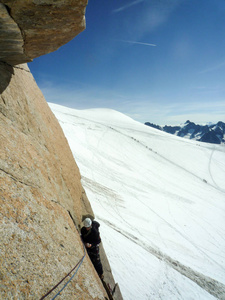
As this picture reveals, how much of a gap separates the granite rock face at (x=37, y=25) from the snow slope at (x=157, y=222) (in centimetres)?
981

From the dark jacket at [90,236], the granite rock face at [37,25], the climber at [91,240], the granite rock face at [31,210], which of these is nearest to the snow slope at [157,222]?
the climber at [91,240]

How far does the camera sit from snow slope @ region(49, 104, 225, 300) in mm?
9516

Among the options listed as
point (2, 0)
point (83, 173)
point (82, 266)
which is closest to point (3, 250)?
point (82, 266)

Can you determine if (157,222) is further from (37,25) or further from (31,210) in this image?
(37,25)

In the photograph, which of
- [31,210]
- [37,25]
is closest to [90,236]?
[31,210]

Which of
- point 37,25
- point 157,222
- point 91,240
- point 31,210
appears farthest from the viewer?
point 157,222

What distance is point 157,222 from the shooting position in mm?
16531

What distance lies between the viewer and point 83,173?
66.9ft

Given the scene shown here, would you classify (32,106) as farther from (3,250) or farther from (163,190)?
(163,190)

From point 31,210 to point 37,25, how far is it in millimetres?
3388

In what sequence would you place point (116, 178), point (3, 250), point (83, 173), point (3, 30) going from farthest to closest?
point (116, 178), point (83, 173), point (3, 30), point (3, 250)

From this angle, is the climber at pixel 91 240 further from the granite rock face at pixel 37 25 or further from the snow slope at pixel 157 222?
the granite rock face at pixel 37 25

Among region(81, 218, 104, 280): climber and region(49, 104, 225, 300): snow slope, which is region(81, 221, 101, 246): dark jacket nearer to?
region(81, 218, 104, 280): climber

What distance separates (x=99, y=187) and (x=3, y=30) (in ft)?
56.4
